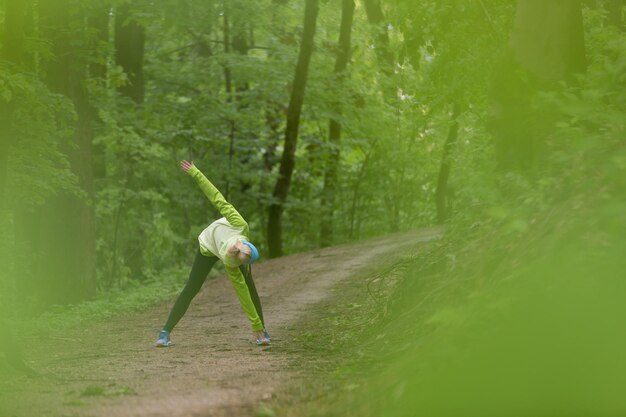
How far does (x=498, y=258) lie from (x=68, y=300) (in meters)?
12.5

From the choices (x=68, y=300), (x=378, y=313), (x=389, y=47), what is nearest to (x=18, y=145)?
(x=68, y=300)

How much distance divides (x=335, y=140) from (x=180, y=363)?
21.4 meters

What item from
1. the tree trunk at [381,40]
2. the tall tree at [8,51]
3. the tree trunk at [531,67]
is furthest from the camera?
the tree trunk at [381,40]

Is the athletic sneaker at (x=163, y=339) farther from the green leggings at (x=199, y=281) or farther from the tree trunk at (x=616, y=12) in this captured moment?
the tree trunk at (x=616, y=12)

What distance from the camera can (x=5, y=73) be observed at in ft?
44.0

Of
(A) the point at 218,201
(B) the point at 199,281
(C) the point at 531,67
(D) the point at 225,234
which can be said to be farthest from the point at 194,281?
(C) the point at 531,67

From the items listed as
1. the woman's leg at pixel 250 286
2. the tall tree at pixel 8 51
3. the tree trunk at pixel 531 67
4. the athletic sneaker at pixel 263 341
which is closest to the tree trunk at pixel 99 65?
the tall tree at pixel 8 51

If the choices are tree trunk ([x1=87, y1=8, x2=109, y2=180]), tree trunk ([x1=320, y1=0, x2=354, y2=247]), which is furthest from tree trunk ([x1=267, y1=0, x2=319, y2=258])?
tree trunk ([x1=87, y1=8, x2=109, y2=180])

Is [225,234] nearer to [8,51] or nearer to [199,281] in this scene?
[199,281]

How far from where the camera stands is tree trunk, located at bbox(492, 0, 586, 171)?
1172 cm

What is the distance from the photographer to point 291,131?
2894 cm

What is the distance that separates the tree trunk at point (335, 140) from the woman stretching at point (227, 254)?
18.0 m

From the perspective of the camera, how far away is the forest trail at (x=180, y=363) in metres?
8.07

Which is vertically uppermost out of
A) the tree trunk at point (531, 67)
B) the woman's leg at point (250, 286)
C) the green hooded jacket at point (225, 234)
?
the tree trunk at point (531, 67)
